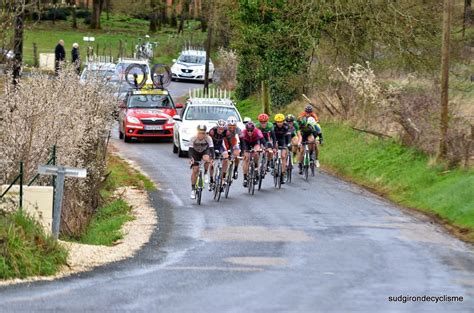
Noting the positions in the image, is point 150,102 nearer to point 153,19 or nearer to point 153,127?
point 153,127

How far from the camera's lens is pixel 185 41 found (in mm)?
75438

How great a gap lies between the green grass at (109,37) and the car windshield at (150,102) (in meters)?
26.2

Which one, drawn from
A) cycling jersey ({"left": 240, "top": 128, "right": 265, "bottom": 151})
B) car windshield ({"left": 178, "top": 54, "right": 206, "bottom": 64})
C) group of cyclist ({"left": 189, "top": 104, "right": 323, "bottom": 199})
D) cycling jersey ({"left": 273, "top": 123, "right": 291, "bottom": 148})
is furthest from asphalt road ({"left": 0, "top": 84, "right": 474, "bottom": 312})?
car windshield ({"left": 178, "top": 54, "right": 206, "bottom": 64})

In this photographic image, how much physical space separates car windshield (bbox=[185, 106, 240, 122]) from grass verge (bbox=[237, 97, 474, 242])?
9.81 feet

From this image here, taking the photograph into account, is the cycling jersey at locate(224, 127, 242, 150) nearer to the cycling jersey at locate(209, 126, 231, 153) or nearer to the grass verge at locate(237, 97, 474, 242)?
the cycling jersey at locate(209, 126, 231, 153)

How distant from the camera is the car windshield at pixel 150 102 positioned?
37.8m

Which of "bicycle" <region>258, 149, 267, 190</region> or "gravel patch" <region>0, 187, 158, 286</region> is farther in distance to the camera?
"bicycle" <region>258, 149, 267, 190</region>

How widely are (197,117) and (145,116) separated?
3.85 meters

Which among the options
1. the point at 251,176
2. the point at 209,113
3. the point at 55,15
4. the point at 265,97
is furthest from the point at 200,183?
the point at 55,15

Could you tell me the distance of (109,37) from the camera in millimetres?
75562

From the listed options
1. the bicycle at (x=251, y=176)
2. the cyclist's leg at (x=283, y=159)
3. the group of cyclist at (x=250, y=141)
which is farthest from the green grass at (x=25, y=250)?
the cyclist's leg at (x=283, y=159)

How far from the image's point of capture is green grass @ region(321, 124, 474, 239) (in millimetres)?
23016

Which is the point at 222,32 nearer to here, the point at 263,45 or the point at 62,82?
the point at 263,45

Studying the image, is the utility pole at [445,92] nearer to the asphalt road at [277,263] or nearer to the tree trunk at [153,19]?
the asphalt road at [277,263]
